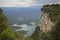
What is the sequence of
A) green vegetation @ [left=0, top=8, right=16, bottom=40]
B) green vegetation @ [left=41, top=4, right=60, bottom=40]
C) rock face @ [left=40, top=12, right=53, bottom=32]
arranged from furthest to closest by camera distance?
rock face @ [left=40, top=12, right=53, bottom=32]
green vegetation @ [left=41, top=4, right=60, bottom=40]
green vegetation @ [left=0, top=8, right=16, bottom=40]

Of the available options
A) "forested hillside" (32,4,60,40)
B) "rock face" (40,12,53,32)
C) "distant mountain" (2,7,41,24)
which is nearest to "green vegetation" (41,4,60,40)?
"forested hillside" (32,4,60,40)

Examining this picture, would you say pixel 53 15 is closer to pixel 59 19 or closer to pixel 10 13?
pixel 59 19

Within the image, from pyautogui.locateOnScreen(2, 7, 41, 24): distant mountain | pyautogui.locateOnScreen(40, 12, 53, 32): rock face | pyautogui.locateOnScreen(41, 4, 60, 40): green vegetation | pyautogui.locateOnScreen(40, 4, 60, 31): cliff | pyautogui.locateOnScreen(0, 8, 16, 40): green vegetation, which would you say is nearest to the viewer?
pyautogui.locateOnScreen(0, 8, 16, 40): green vegetation

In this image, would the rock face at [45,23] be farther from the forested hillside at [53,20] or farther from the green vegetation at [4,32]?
the green vegetation at [4,32]

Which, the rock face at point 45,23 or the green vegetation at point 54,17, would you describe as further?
the rock face at point 45,23

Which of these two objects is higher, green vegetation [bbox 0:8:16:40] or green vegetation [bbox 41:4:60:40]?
green vegetation [bbox 0:8:16:40]

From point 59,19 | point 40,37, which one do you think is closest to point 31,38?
point 40,37

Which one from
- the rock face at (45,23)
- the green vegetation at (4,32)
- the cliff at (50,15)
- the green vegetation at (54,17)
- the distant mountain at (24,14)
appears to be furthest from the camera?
the rock face at (45,23)

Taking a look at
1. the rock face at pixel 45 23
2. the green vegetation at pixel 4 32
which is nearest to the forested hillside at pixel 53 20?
the rock face at pixel 45 23

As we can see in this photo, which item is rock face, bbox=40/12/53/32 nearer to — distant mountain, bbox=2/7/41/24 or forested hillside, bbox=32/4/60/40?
forested hillside, bbox=32/4/60/40
